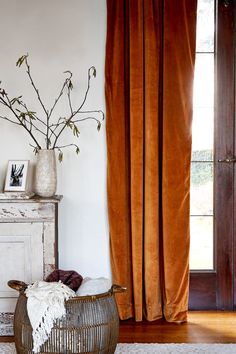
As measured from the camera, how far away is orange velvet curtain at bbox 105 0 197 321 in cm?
337

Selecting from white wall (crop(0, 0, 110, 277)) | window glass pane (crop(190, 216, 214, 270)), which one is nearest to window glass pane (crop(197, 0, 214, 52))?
white wall (crop(0, 0, 110, 277))

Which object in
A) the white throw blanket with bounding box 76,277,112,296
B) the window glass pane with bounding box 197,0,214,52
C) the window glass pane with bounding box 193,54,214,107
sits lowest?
the white throw blanket with bounding box 76,277,112,296

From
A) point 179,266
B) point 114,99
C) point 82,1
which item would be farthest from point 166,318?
point 82,1

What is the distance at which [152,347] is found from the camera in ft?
9.71

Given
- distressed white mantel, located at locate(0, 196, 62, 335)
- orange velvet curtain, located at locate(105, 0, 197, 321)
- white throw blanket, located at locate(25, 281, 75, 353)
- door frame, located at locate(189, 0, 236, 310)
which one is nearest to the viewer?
white throw blanket, located at locate(25, 281, 75, 353)

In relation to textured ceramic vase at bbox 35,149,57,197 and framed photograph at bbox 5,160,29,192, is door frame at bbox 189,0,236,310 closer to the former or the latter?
textured ceramic vase at bbox 35,149,57,197

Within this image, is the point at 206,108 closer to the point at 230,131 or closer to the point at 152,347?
the point at 230,131

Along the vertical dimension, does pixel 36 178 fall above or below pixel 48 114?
below

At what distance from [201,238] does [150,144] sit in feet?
2.57

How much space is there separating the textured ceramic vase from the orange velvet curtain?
0.41 meters

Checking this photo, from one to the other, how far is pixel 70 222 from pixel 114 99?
870mm

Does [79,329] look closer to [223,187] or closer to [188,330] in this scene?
[188,330]

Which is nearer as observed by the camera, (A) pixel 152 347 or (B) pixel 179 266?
(A) pixel 152 347

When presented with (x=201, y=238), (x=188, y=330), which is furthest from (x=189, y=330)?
(x=201, y=238)
